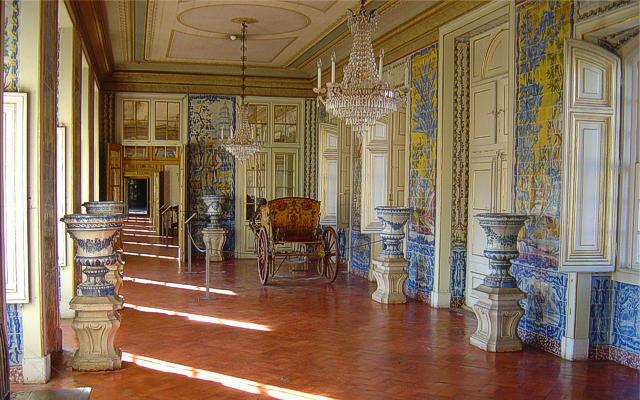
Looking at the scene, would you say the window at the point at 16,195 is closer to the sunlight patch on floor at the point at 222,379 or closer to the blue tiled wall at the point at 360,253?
the sunlight patch on floor at the point at 222,379

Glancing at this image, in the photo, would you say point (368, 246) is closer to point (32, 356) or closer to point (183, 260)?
point (183, 260)

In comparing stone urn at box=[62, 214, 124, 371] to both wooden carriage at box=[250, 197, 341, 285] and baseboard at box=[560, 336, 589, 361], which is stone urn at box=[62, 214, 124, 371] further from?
wooden carriage at box=[250, 197, 341, 285]

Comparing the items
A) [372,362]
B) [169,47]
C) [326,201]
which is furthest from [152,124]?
[372,362]

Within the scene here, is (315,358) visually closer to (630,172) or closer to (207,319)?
(207,319)

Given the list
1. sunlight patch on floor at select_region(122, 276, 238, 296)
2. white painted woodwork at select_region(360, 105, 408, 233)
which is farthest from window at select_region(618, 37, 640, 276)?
sunlight patch on floor at select_region(122, 276, 238, 296)

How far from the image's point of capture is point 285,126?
13.5 meters

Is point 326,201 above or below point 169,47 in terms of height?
below

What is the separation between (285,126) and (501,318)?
838 cm

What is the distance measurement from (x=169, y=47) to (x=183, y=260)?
13.1 feet

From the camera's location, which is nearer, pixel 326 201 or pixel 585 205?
pixel 585 205

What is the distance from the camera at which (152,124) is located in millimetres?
12977

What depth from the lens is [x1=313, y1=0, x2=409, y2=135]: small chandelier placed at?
5.98 meters

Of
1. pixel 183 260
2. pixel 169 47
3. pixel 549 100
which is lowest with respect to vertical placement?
pixel 183 260

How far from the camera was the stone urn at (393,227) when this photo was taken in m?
8.21
